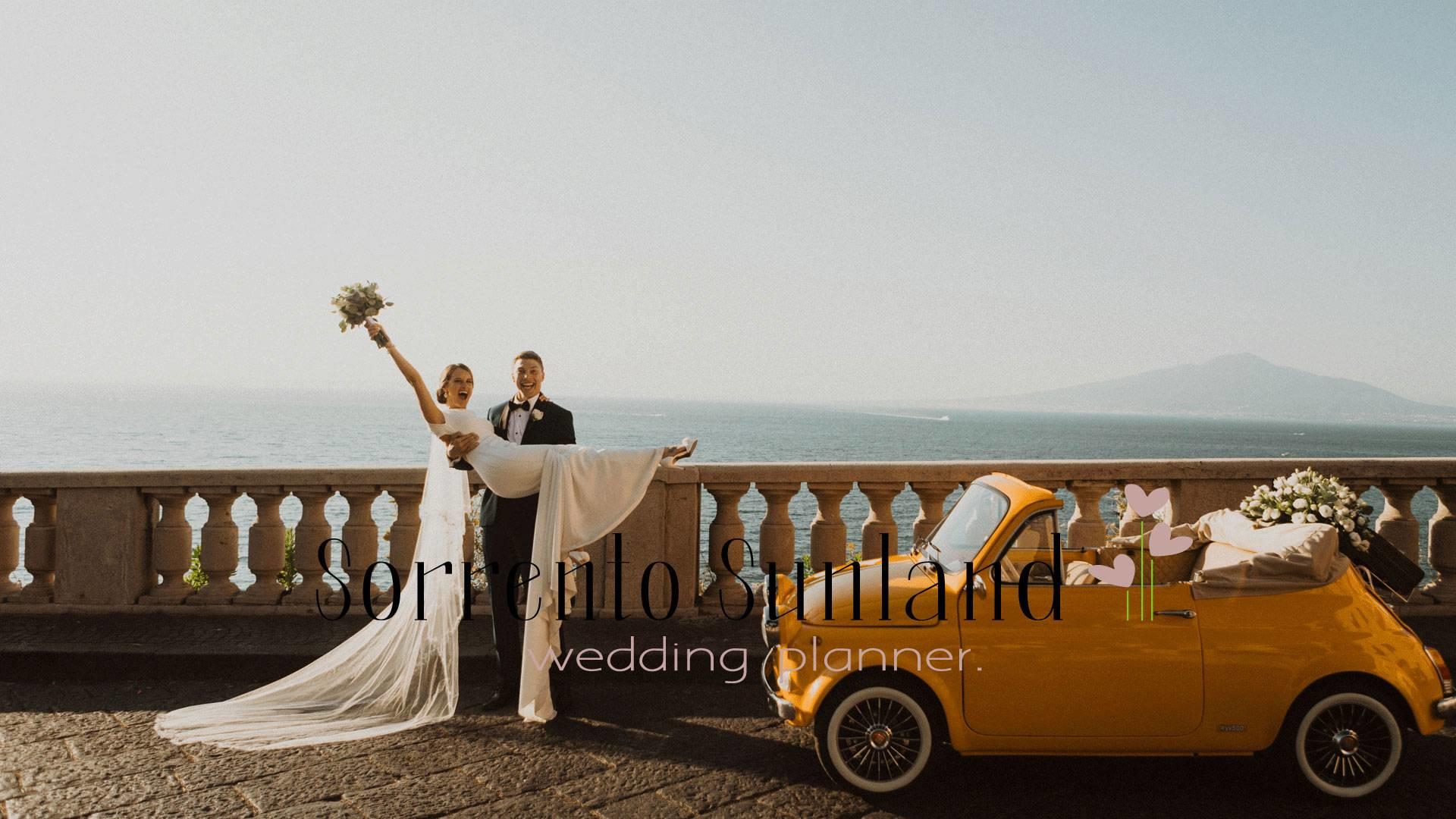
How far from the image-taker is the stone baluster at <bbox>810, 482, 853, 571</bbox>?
24.0ft

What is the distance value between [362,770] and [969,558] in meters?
2.82

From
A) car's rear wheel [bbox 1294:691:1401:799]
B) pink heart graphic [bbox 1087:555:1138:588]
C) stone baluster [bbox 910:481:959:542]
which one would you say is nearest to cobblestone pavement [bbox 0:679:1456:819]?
car's rear wheel [bbox 1294:691:1401:799]

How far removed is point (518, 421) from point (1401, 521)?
6196 millimetres

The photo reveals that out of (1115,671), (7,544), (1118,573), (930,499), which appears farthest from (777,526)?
(7,544)

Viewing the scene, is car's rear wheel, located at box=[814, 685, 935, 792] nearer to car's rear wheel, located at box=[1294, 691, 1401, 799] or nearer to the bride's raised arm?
car's rear wheel, located at box=[1294, 691, 1401, 799]

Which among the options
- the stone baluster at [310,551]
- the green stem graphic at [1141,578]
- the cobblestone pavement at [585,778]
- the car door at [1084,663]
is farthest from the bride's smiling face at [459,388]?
the green stem graphic at [1141,578]

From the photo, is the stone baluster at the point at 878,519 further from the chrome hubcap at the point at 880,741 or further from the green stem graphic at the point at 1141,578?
the chrome hubcap at the point at 880,741

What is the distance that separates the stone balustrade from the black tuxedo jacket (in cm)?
131

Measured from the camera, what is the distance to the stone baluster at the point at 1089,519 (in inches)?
288

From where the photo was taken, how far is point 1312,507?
534 centimetres

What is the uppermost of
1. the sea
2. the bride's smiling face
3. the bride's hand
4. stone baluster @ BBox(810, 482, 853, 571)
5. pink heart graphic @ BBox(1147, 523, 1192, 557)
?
the bride's hand

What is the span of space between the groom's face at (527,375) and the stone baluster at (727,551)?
5.76ft

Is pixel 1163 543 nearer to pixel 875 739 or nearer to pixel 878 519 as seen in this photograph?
pixel 875 739

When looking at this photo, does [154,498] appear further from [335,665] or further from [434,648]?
[434,648]
